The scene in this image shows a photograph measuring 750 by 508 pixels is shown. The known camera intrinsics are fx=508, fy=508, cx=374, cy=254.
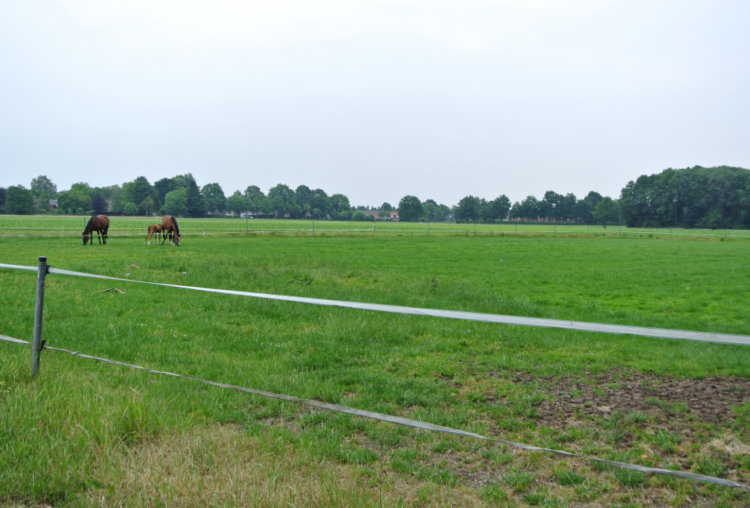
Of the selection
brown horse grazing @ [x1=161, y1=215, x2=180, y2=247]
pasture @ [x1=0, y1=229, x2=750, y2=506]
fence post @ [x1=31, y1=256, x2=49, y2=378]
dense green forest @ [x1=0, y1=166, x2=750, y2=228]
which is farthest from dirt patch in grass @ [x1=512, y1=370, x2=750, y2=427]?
dense green forest @ [x1=0, y1=166, x2=750, y2=228]

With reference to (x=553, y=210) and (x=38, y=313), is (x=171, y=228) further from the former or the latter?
(x=553, y=210)

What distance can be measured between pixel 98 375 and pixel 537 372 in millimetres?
4963

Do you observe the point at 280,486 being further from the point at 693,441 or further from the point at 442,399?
the point at 693,441

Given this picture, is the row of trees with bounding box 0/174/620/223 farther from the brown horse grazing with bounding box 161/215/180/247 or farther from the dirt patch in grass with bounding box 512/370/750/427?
the dirt patch in grass with bounding box 512/370/750/427

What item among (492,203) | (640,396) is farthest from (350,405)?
(492,203)

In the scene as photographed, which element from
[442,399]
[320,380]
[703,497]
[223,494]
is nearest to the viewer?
[223,494]

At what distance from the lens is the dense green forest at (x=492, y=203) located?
109m

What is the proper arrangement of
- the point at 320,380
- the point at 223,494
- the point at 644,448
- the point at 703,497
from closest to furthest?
the point at 223,494 → the point at 703,497 → the point at 644,448 → the point at 320,380

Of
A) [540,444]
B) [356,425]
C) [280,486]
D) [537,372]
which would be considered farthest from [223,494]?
[537,372]

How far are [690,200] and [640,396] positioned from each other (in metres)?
128

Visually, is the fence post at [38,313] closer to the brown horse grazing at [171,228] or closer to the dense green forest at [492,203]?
the brown horse grazing at [171,228]

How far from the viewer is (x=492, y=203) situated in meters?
159

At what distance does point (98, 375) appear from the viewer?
5234 mm

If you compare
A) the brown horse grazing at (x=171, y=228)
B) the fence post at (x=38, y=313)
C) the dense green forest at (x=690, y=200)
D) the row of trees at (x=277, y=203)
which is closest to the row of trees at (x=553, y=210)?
the row of trees at (x=277, y=203)
